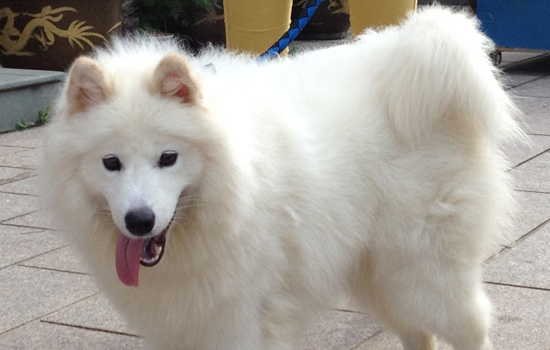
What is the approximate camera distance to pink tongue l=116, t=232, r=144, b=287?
110 inches

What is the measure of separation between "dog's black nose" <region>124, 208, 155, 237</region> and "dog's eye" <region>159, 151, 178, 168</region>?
0.59ft

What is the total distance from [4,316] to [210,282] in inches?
64.2

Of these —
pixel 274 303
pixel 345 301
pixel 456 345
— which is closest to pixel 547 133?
pixel 345 301

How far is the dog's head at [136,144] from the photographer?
2.64 meters

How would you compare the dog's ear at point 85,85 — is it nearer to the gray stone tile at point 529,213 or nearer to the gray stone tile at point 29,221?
the gray stone tile at point 29,221

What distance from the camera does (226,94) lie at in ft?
9.80

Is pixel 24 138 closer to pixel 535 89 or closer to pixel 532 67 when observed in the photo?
pixel 535 89

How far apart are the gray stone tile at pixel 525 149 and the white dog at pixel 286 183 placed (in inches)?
113

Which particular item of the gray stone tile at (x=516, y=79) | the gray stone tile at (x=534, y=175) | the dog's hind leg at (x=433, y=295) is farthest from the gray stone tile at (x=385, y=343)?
the gray stone tile at (x=516, y=79)

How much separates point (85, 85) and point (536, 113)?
5.73 m

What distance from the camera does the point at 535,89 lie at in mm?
8672

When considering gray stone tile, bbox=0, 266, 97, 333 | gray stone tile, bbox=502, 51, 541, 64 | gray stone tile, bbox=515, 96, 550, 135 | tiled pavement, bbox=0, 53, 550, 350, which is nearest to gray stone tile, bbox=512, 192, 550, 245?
tiled pavement, bbox=0, 53, 550, 350

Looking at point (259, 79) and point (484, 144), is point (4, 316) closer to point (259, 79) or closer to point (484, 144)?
point (259, 79)

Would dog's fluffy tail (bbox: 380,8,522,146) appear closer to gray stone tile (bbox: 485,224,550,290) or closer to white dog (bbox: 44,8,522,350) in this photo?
white dog (bbox: 44,8,522,350)
